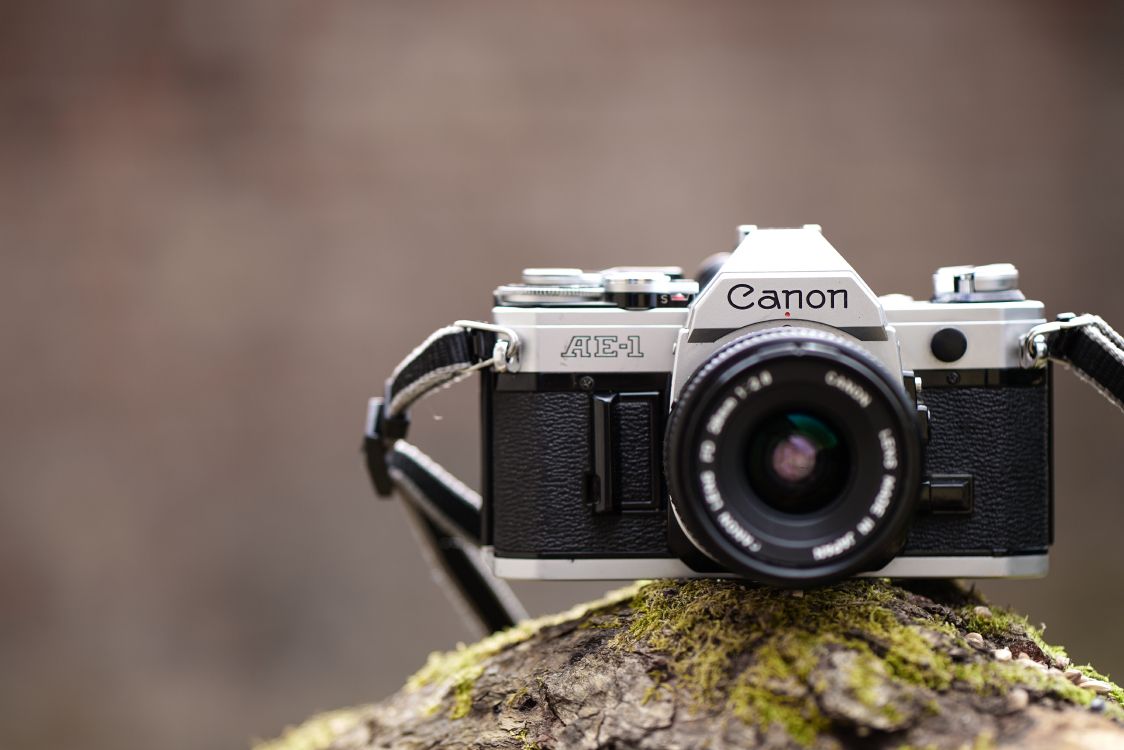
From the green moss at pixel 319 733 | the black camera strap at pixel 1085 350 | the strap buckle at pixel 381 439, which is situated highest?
the black camera strap at pixel 1085 350

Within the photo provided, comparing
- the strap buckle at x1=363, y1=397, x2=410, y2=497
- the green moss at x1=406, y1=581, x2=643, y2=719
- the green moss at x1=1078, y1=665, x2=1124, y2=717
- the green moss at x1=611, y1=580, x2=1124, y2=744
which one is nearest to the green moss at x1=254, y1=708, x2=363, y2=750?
the green moss at x1=406, y1=581, x2=643, y2=719

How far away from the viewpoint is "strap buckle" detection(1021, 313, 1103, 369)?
0.83 meters

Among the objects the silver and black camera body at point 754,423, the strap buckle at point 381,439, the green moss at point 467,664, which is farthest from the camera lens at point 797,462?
Result: the strap buckle at point 381,439

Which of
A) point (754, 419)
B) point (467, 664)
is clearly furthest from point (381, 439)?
point (754, 419)

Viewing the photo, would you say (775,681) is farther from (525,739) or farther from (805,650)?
(525,739)

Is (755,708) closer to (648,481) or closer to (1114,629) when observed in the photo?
(648,481)

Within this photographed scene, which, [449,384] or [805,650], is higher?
[449,384]

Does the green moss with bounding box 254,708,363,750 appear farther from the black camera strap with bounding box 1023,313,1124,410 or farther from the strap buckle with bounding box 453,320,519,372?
the black camera strap with bounding box 1023,313,1124,410

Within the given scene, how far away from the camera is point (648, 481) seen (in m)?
0.86

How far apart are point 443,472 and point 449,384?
18 centimetres

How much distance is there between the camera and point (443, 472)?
1122 mm

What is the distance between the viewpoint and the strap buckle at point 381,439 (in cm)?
105

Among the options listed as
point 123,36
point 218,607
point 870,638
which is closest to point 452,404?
point 218,607

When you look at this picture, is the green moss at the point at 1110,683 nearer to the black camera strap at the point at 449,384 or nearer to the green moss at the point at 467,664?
the black camera strap at the point at 449,384
